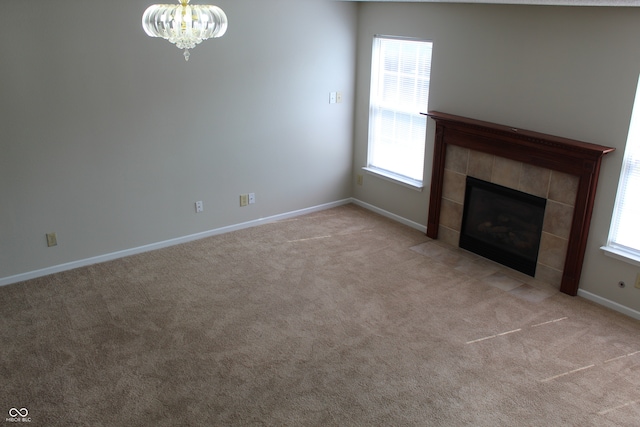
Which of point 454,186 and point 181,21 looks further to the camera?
point 454,186

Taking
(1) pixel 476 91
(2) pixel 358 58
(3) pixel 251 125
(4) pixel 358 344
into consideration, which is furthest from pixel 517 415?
(2) pixel 358 58

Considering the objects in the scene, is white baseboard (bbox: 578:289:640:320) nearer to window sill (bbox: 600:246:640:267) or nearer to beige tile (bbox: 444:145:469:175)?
window sill (bbox: 600:246:640:267)

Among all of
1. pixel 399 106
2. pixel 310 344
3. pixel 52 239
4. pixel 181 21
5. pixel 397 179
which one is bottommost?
pixel 310 344

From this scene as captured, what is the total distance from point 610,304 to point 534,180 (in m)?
1.16

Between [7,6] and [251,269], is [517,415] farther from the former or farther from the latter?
[7,6]

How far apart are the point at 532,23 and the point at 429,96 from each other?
4.09ft

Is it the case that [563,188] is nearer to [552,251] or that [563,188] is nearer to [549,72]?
[552,251]

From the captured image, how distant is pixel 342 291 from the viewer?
472 cm

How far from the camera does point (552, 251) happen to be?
477cm

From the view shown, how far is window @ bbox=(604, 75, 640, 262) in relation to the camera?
4.13 metres

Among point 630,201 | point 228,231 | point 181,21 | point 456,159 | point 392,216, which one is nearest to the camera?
point 181,21

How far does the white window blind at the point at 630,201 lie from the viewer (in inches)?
163

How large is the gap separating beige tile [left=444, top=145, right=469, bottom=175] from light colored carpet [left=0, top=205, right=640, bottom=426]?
0.83 metres

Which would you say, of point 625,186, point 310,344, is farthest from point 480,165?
point 310,344
